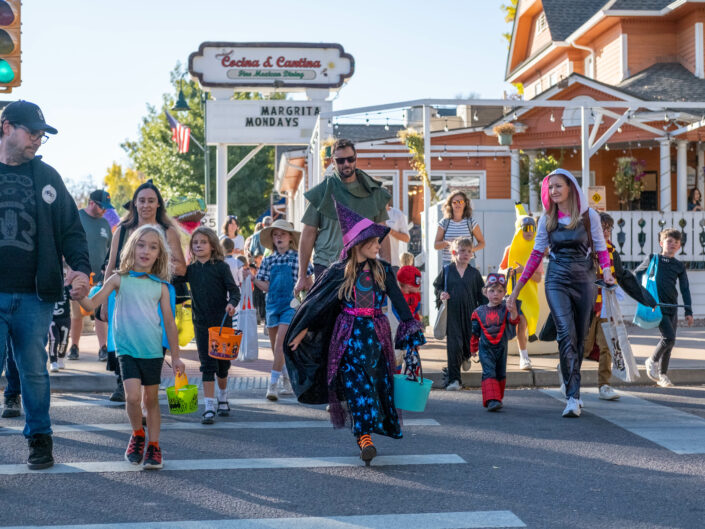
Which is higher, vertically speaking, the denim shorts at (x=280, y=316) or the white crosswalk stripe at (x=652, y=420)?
the denim shorts at (x=280, y=316)

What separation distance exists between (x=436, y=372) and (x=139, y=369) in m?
4.42

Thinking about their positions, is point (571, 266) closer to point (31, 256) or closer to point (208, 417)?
point (208, 417)

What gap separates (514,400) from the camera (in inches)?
349

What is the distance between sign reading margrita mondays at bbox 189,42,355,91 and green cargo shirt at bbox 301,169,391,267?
1510 cm

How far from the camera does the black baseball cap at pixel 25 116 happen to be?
580cm

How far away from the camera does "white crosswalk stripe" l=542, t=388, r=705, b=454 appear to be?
22.4ft

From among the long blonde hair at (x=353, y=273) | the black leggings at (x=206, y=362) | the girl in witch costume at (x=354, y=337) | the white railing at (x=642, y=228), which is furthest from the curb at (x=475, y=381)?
the white railing at (x=642, y=228)

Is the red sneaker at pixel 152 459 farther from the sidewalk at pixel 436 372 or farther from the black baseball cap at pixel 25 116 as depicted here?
the sidewalk at pixel 436 372

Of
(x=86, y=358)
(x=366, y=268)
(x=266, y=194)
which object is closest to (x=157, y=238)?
(x=366, y=268)

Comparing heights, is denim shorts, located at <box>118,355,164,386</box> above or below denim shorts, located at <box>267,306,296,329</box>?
below

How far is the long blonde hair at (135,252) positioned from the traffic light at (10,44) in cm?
267

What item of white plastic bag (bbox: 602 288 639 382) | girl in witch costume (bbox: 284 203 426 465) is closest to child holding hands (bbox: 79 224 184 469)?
girl in witch costume (bbox: 284 203 426 465)

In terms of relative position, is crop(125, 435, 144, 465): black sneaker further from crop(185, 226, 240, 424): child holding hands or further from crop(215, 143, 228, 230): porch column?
crop(215, 143, 228, 230): porch column

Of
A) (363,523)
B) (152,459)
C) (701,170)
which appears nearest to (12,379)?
(152,459)
